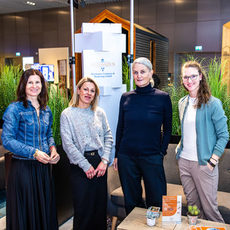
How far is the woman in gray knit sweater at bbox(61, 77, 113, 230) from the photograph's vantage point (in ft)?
A: 7.77

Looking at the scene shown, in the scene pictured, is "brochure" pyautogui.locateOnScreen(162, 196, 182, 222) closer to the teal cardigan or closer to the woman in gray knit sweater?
the teal cardigan

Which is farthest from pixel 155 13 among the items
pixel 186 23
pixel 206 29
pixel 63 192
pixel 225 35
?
pixel 63 192

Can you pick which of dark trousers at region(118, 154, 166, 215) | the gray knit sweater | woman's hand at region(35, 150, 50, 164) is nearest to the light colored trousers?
dark trousers at region(118, 154, 166, 215)

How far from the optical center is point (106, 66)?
133 inches

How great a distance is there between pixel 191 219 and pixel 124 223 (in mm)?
487

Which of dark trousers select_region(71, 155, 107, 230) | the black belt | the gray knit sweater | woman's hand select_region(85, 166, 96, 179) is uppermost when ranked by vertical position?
the gray knit sweater

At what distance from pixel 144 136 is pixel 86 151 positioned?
0.49 meters

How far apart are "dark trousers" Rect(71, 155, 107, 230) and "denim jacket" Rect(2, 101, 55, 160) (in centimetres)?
37

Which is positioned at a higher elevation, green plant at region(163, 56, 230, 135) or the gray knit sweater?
green plant at region(163, 56, 230, 135)

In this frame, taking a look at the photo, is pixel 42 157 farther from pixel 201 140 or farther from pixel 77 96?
pixel 201 140

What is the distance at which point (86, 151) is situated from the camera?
7.88 ft

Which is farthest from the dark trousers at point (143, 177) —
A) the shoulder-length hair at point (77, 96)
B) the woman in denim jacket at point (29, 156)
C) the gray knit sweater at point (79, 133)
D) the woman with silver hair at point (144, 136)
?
the woman in denim jacket at point (29, 156)

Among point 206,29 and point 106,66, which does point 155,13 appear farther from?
point 106,66

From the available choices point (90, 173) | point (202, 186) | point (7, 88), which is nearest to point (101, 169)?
point (90, 173)
